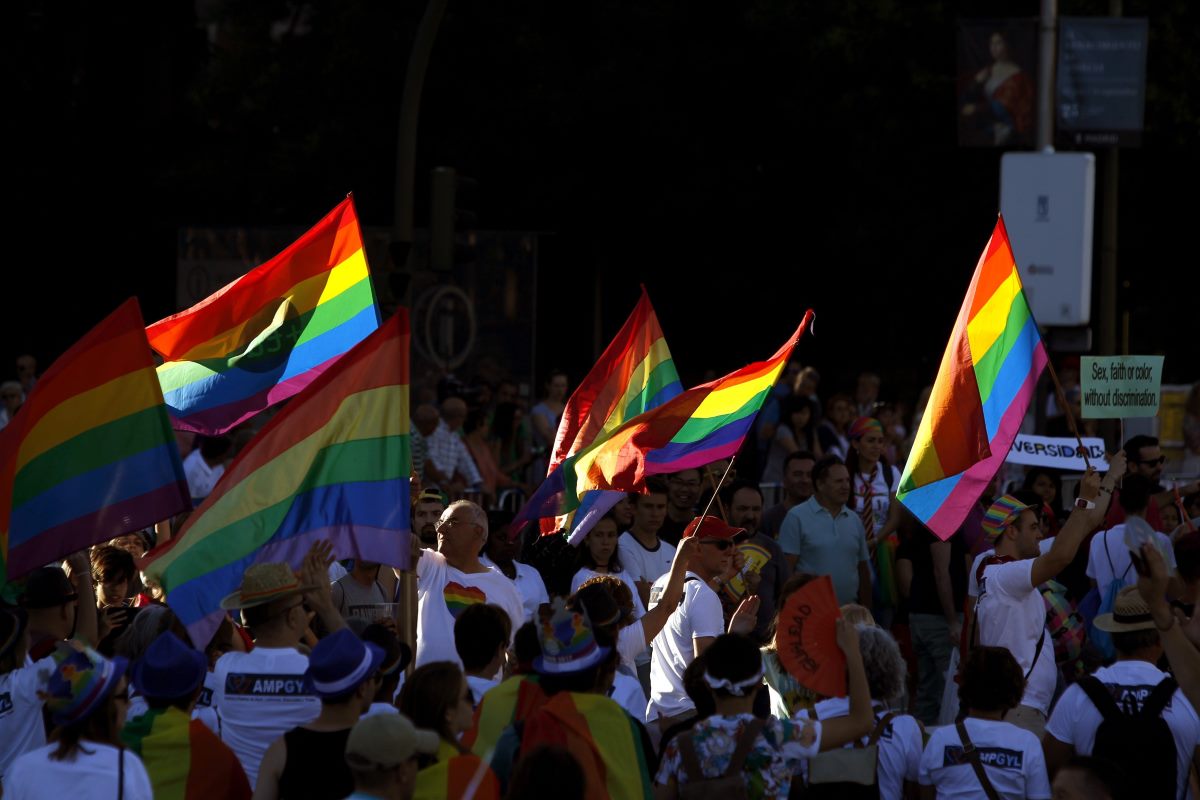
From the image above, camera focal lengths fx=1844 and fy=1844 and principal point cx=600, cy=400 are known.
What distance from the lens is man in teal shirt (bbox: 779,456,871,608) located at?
1087cm

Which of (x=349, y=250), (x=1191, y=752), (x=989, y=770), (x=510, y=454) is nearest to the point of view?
(x=989, y=770)

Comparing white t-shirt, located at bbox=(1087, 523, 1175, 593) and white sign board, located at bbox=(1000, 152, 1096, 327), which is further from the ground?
white sign board, located at bbox=(1000, 152, 1096, 327)

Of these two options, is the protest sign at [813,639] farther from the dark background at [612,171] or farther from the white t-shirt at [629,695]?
the dark background at [612,171]

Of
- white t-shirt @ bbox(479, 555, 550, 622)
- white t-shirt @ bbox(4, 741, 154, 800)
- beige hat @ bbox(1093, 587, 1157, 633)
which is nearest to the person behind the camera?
white t-shirt @ bbox(4, 741, 154, 800)

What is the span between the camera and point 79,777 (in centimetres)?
512

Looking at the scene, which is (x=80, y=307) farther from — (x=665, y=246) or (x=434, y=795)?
(x=434, y=795)

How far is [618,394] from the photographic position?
1002 cm

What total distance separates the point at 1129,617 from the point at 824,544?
4.41 metres

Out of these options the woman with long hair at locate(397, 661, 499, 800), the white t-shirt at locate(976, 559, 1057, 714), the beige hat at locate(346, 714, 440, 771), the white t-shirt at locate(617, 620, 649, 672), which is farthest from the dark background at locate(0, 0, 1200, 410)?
the beige hat at locate(346, 714, 440, 771)

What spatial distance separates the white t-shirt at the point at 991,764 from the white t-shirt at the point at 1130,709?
449 mm

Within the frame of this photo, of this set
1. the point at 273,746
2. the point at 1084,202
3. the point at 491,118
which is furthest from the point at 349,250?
the point at 491,118

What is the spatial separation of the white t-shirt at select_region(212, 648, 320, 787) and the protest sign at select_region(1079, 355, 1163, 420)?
487 centimetres

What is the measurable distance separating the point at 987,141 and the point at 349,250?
11.2m

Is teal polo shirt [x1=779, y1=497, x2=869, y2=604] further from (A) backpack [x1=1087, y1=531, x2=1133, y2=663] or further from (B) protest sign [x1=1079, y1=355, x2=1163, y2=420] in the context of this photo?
(B) protest sign [x1=1079, y1=355, x2=1163, y2=420]
